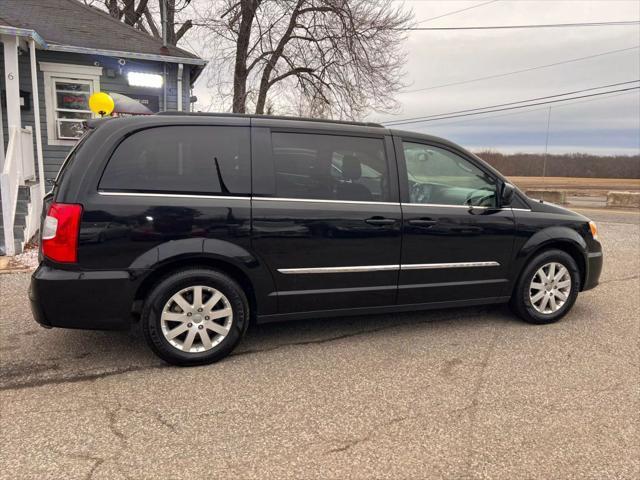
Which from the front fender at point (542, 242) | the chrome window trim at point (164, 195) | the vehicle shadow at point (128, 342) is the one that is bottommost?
the vehicle shadow at point (128, 342)

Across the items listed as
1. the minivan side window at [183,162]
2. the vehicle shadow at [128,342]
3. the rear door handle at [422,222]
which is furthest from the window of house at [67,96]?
the rear door handle at [422,222]

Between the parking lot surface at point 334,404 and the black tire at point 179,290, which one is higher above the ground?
the black tire at point 179,290

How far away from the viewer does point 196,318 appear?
3.42 meters

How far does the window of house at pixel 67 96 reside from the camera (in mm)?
10102

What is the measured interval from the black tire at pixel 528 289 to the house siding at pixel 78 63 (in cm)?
936

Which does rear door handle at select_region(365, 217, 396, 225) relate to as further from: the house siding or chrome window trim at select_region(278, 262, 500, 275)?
the house siding

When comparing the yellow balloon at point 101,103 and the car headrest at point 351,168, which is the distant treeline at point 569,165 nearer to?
the yellow balloon at point 101,103

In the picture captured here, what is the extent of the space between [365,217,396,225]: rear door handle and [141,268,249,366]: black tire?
1.12 m

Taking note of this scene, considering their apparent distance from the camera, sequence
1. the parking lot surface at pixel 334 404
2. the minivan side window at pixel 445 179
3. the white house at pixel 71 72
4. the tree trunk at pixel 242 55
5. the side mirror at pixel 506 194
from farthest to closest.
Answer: the tree trunk at pixel 242 55
the white house at pixel 71 72
the side mirror at pixel 506 194
the minivan side window at pixel 445 179
the parking lot surface at pixel 334 404

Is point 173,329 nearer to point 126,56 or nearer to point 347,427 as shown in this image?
point 347,427

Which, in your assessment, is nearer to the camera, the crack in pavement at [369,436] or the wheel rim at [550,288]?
the crack in pavement at [369,436]

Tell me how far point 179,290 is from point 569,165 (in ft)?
234

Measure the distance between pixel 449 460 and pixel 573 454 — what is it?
68 cm

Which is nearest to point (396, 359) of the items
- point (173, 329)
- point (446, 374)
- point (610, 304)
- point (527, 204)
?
point (446, 374)
